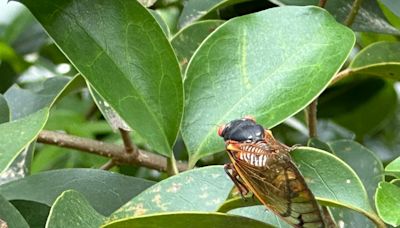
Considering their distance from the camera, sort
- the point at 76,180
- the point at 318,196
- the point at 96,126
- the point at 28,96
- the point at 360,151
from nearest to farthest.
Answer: the point at 318,196 < the point at 76,180 < the point at 360,151 < the point at 28,96 < the point at 96,126

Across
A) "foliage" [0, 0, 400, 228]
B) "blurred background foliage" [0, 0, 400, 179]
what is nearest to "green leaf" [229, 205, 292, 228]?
"foliage" [0, 0, 400, 228]

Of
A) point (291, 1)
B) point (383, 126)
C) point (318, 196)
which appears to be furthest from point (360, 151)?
point (383, 126)

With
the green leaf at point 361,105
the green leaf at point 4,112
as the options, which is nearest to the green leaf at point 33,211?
the green leaf at point 4,112

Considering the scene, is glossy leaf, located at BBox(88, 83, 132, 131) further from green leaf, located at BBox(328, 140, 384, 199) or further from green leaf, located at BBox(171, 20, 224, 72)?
green leaf, located at BBox(328, 140, 384, 199)

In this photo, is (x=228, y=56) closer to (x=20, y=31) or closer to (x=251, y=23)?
(x=251, y=23)

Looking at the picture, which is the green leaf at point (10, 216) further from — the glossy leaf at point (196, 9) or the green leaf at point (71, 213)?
the glossy leaf at point (196, 9)
